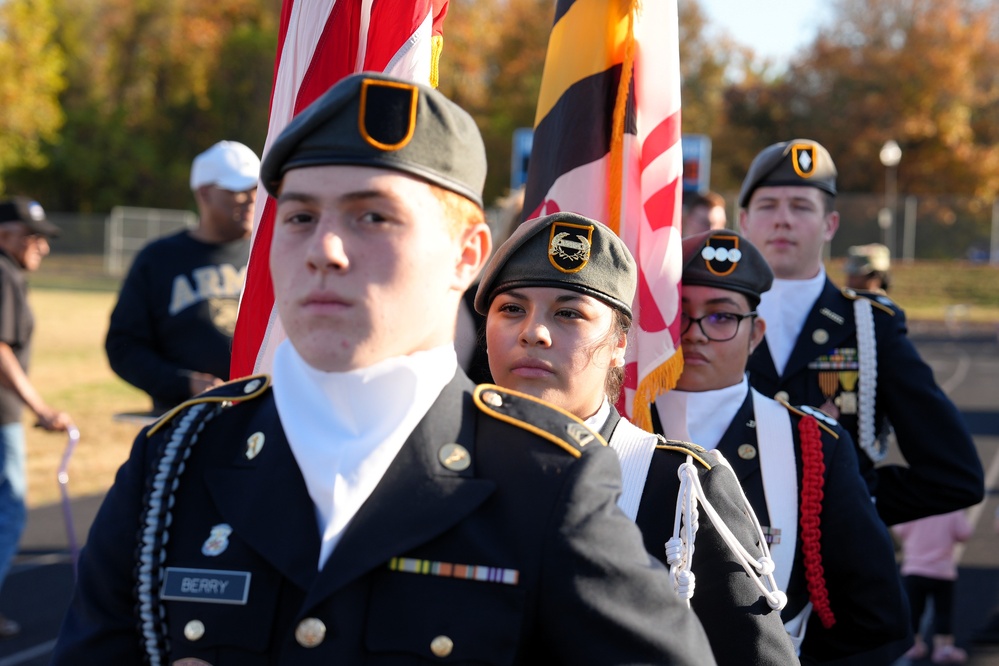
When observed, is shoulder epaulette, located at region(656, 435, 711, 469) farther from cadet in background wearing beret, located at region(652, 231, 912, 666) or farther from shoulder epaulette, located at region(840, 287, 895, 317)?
shoulder epaulette, located at region(840, 287, 895, 317)

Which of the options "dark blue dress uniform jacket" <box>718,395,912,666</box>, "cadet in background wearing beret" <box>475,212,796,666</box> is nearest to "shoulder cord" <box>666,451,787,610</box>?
"cadet in background wearing beret" <box>475,212,796,666</box>

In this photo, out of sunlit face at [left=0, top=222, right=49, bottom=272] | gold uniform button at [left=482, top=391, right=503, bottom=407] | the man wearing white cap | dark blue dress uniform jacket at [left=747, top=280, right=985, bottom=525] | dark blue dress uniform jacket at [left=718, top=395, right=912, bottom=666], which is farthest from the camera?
sunlit face at [left=0, top=222, right=49, bottom=272]

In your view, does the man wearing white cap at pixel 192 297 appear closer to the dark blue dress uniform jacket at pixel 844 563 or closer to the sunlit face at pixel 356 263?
the dark blue dress uniform jacket at pixel 844 563

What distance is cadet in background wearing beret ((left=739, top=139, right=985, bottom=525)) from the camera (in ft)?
12.7

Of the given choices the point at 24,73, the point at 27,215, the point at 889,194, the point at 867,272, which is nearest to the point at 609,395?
the point at 867,272

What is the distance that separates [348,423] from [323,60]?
1736 mm

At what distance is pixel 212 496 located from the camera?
5.91 feet

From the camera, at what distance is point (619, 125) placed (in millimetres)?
3598

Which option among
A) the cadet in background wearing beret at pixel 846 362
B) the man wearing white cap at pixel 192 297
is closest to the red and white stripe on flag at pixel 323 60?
the cadet in background wearing beret at pixel 846 362

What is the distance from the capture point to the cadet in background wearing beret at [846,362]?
3.88 m

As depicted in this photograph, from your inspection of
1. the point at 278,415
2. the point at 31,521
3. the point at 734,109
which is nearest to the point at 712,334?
the point at 278,415

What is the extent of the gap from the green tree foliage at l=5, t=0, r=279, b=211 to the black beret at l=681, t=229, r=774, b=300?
146 feet

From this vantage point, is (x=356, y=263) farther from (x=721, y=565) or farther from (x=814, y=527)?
(x=814, y=527)

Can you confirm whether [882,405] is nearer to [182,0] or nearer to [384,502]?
[384,502]
